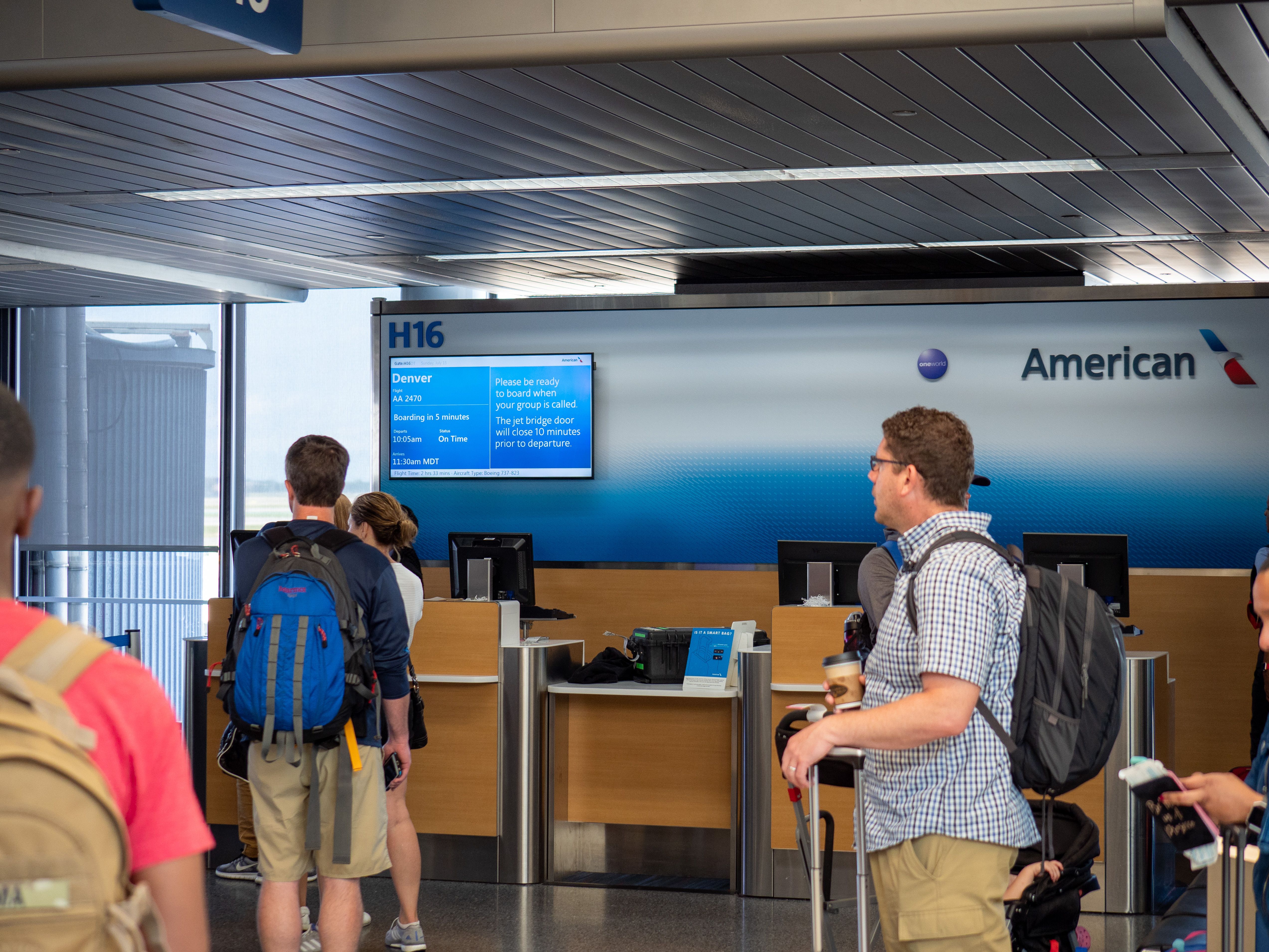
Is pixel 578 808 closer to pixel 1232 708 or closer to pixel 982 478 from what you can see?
pixel 982 478

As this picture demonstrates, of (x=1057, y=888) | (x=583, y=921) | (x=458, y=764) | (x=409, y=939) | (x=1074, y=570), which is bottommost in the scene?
(x=583, y=921)

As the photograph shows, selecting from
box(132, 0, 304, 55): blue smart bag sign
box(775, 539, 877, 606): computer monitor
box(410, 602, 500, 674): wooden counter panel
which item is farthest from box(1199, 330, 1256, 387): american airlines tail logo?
box(132, 0, 304, 55): blue smart bag sign

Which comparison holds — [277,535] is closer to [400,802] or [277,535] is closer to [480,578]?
[400,802]

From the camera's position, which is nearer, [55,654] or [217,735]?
[55,654]

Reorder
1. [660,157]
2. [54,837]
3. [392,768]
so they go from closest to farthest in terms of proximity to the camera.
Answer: [54,837]
[392,768]
[660,157]

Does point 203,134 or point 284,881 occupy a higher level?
point 203,134

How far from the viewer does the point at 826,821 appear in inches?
143

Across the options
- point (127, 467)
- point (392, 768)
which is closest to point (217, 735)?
point (392, 768)

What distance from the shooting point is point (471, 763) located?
6.00 metres

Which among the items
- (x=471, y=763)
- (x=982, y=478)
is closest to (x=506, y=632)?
(x=471, y=763)

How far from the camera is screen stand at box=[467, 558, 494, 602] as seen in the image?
22.0 feet

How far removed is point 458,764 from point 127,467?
6345mm

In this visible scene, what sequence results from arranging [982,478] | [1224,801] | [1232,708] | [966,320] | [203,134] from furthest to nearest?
[966,320] < [1232,708] < [203,134] < [982,478] < [1224,801]

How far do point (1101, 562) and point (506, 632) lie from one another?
8.94 ft
